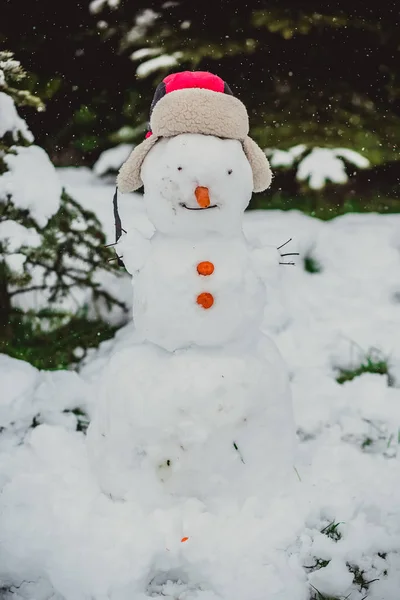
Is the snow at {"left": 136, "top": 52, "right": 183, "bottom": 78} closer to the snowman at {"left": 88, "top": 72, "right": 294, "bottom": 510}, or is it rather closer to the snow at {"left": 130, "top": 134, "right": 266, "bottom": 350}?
the snowman at {"left": 88, "top": 72, "right": 294, "bottom": 510}

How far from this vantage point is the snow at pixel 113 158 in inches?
157

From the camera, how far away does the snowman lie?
1.80m

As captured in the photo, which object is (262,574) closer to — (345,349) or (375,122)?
(345,349)

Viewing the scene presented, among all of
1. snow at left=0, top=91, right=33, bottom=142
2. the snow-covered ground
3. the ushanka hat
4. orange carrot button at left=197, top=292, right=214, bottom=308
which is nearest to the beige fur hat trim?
the ushanka hat

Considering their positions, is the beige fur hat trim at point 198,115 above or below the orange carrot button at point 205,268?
above

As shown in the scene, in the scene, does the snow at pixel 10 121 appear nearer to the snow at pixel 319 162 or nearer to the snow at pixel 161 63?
the snow at pixel 161 63

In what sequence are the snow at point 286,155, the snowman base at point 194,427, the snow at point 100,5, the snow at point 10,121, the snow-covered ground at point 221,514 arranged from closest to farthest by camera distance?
the snow-covered ground at point 221,514, the snowman base at point 194,427, the snow at point 10,121, the snow at point 286,155, the snow at point 100,5

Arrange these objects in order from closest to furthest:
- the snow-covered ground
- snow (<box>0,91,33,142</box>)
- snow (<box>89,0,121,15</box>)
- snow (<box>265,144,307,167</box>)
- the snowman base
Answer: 1. the snow-covered ground
2. the snowman base
3. snow (<box>0,91,33,142</box>)
4. snow (<box>265,144,307,167</box>)
5. snow (<box>89,0,121,15</box>)

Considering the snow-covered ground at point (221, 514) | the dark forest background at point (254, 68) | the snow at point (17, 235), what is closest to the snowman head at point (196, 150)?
the snow-covered ground at point (221, 514)

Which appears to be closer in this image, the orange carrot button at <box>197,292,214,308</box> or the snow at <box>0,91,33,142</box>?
the orange carrot button at <box>197,292,214,308</box>

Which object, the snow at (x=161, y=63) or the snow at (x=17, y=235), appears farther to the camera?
the snow at (x=161, y=63)

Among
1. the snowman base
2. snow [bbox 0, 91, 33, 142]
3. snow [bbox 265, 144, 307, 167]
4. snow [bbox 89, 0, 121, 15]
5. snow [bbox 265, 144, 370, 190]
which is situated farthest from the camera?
snow [bbox 89, 0, 121, 15]

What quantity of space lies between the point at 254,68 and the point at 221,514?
305cm

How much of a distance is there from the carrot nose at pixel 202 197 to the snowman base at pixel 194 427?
45 cm
